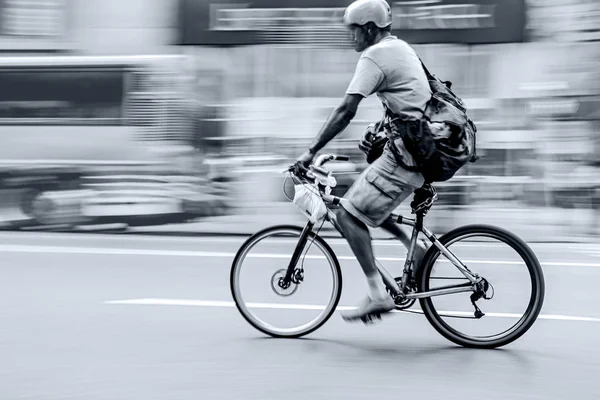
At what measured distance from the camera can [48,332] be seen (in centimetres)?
557

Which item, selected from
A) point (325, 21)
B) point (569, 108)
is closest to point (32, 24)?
point (325, 21)

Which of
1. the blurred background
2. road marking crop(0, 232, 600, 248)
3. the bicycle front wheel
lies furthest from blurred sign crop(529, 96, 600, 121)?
the bicycle front wheel

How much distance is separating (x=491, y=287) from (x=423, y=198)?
588 millimetres

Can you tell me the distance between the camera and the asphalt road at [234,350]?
4477 millimetres

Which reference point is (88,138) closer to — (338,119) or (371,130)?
(371,130)

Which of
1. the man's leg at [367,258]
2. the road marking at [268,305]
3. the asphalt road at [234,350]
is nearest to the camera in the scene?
the asphalt road at [234,350]

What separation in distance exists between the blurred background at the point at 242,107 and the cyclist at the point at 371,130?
19.2ft

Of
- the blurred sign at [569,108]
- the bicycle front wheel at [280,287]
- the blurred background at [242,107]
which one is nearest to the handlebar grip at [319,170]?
the bicycle front wheel at [280,287]

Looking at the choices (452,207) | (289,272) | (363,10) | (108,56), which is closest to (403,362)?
(289,272)

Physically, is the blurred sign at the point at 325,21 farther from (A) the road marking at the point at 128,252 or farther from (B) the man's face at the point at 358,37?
(B) the man's face at the point at 358,37

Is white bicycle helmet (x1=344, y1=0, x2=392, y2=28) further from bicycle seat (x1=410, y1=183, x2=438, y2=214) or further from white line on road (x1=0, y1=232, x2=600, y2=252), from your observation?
white line on road (x1=0, y1=232, x2=600, y2=252)

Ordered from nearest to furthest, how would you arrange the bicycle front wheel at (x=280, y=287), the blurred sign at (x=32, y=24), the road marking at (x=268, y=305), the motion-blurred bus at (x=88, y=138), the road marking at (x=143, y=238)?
the road marking at (x=268, y=305), the bicycle front wheel at (x=280, y=287), the road marking at (x=143, y=238), the motion-blurred bus at (x=88, y=138), the blurred sign at (x=32, y=24)

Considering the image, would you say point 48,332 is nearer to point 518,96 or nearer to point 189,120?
point 189,120

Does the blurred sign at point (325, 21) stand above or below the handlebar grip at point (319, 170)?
above
